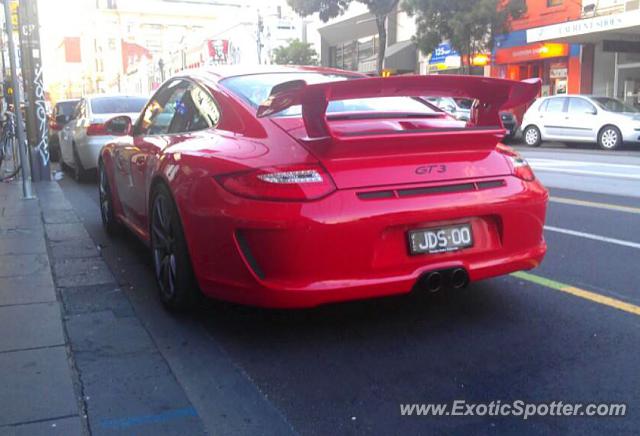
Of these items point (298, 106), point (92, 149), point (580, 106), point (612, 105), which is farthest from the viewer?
point (580, 106)

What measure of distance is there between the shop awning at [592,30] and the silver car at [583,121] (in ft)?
9.43

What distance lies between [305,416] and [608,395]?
1266mm

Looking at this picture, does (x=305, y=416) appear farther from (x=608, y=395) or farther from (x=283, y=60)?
(x=283, y=60)

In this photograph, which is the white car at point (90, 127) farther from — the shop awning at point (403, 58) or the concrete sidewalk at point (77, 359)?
the shop awning at point (403, 58)

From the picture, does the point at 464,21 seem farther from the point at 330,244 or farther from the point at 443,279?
the point at 330,244

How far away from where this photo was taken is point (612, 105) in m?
18.3

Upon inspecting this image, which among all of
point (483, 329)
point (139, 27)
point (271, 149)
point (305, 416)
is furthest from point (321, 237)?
point (139, 27)

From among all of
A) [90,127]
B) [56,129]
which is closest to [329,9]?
[56,129]

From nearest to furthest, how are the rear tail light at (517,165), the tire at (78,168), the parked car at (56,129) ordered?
the rear tail light at (517,165) < the tire at (78,168) < the parked car at (56,129)

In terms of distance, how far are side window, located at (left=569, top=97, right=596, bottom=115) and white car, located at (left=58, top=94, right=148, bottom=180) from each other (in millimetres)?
12088

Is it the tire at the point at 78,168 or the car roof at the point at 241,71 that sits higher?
the car roof at the point at 241,71

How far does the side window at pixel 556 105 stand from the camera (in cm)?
1914

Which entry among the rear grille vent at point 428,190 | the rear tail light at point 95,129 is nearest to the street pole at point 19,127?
the rear tail light at point 95,129

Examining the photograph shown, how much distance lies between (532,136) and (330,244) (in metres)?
18.2
